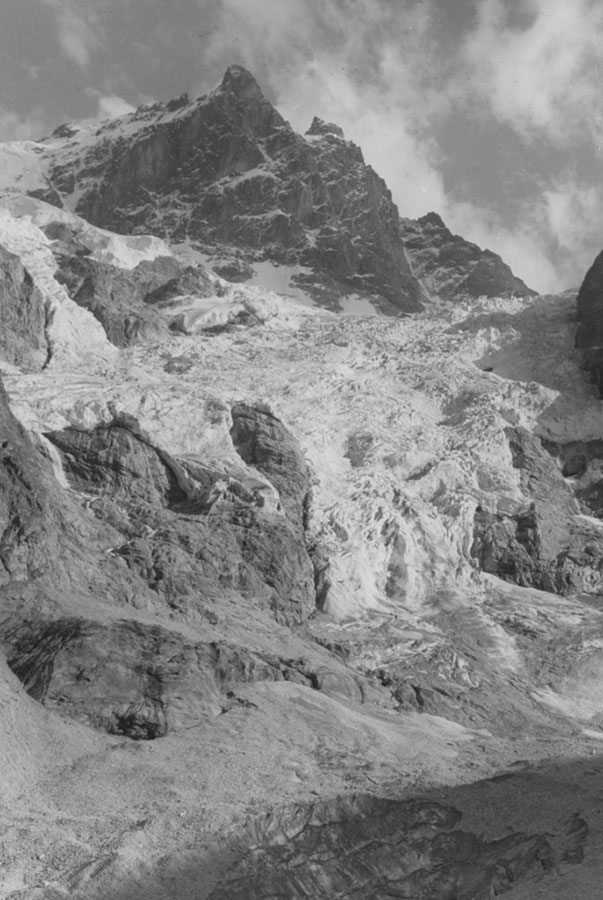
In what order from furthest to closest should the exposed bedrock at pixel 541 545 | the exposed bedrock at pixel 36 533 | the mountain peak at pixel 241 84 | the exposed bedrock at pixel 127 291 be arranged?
the mountain peak at pixel 241 84, the exposed bedrock at pixel 127 291, the exposed bedrock at pixel 541 545, the exposed bedrock at pixel 36 533

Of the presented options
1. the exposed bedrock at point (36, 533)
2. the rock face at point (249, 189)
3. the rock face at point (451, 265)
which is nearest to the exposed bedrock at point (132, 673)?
the exposed bedrock at point (36, 533)

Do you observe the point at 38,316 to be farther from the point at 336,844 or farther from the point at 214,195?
the point at 214,195

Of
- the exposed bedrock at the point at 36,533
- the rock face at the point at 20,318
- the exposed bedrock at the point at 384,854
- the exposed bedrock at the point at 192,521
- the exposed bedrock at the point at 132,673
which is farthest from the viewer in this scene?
the rock face at the point at 20,318

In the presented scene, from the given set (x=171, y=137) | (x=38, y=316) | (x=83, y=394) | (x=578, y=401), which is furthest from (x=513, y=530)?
(x=171, y=137)

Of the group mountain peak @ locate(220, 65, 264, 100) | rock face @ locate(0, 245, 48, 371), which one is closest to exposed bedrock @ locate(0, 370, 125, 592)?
rock face @ locate(0, 245, 48, 371)

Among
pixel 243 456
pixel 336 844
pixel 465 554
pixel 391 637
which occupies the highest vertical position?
pixel 243 456

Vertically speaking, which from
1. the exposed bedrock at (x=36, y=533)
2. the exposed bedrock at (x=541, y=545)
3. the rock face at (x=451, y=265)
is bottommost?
the exposed bedrock at (x=36, y=533)

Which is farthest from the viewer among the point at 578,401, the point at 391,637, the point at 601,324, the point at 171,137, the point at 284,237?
the point at 171,137

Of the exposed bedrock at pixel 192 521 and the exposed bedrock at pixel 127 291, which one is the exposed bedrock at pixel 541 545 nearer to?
the exposed bedrock at pixel 192 521
